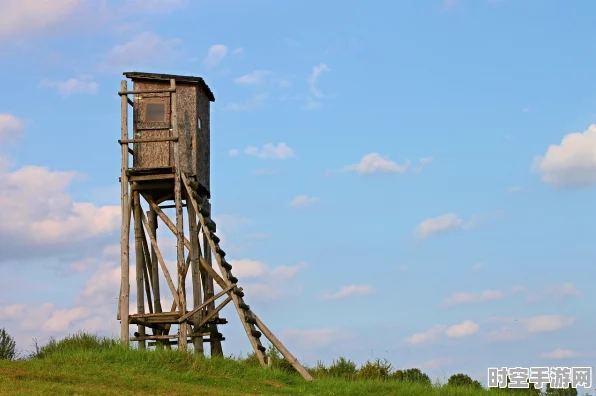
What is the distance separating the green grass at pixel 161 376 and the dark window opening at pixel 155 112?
22.3 ft

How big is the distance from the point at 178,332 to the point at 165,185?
14.7 ft

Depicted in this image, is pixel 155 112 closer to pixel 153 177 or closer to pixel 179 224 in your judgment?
pixel 153 177

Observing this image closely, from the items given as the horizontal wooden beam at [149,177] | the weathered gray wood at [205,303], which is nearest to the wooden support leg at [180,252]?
the weathered gray wood at [205,303]

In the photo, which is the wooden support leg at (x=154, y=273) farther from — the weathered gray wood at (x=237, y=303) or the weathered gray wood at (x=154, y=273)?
the weathered gray wood at (x=237, y=303)

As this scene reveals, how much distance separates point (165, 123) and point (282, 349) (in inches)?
300

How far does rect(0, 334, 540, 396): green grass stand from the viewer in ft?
63.8

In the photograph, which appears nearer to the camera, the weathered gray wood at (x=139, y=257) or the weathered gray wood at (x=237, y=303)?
the weathered gray wood at (x=237, y=303)

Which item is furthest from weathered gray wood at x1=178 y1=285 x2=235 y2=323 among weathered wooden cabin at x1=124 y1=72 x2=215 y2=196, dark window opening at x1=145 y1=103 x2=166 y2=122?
dark window opening at x1=145 y1=103 x2=166 y2=122

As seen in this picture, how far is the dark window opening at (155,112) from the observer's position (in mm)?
26834

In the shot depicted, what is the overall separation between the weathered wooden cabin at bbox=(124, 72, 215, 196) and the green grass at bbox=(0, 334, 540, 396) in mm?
5652

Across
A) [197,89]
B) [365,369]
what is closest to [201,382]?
[365,369]

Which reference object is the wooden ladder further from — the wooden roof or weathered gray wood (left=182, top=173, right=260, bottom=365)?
the wooden roof

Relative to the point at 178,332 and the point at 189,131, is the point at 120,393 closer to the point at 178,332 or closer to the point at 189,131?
the point at 178,332

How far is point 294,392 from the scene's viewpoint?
21.5 metres
